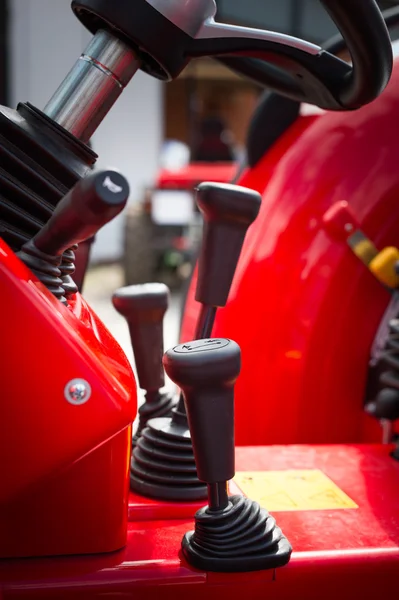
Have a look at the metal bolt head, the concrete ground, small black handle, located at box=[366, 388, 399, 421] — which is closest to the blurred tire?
the concrete ground

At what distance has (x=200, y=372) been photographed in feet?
1.59

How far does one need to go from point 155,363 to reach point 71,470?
0.79ft

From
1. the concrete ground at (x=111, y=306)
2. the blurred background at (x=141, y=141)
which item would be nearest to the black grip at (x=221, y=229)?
the concrete ground at (x=111, y=306)

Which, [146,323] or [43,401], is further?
[146,323]

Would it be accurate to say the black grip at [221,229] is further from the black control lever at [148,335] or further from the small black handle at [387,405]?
the small black handle at [387,405]

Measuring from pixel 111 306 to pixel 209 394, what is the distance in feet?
11.5

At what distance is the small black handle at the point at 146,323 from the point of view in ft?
2.31

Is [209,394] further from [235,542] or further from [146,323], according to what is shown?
[146,323]

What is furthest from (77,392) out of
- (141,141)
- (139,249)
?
(141,141)

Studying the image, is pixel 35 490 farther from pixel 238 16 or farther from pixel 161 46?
pixel 238 16

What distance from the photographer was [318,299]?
91 cm

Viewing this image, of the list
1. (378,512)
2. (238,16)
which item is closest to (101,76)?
(378,512)

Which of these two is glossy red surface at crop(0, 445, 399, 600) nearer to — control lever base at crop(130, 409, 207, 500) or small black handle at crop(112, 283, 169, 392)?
control lever base at crop(130, 409, 207, 500)

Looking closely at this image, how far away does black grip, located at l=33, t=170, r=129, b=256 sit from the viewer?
43 centimetres
